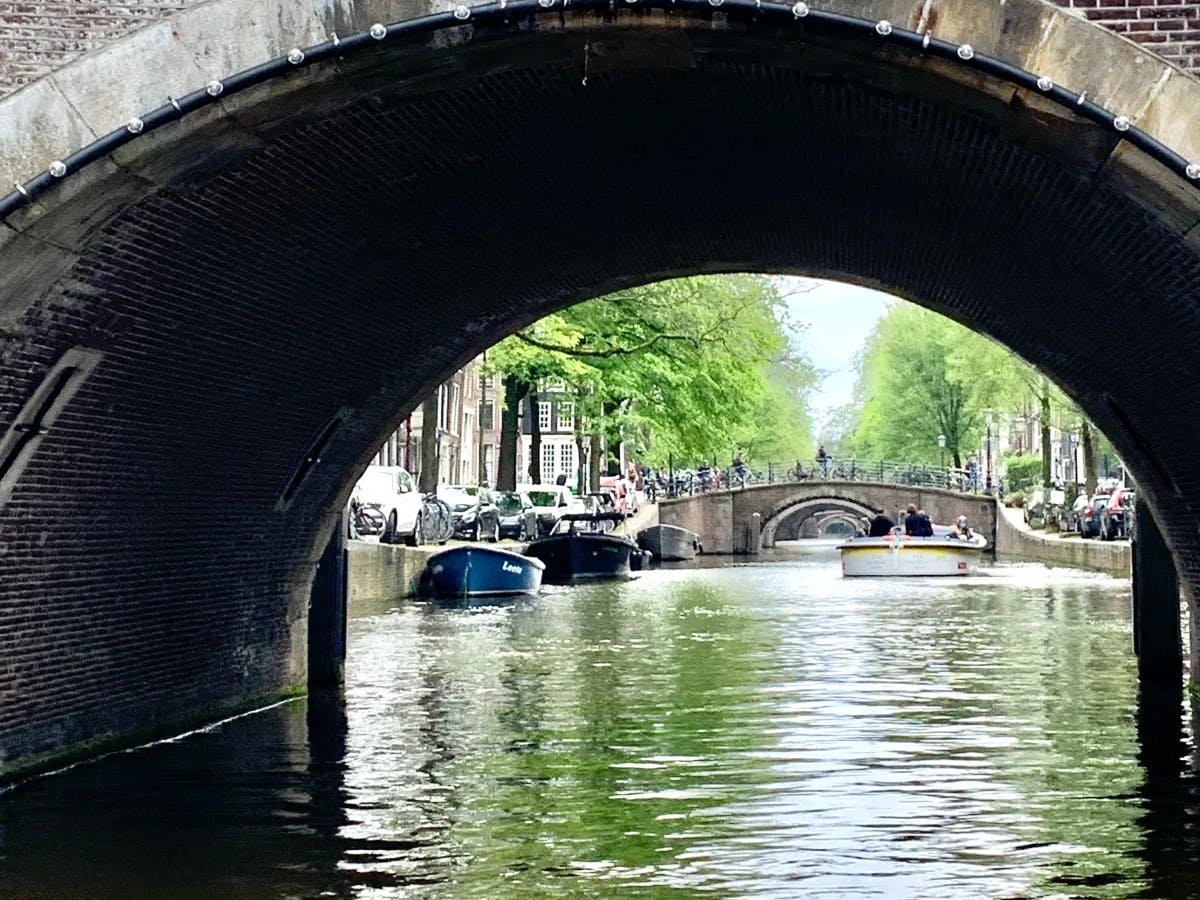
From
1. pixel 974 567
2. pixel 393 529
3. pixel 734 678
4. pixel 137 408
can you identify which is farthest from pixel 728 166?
pixel 974 567

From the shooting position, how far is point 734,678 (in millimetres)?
18562

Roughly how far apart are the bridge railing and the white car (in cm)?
3078

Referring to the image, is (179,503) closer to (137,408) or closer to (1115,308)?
(137,408)

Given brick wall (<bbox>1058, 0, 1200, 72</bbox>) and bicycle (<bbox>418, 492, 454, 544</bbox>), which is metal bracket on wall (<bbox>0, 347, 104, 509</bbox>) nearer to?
brick wall (<bbox>1058, 0, 1200, 72</bbox>)

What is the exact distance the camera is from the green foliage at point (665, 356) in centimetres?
3681

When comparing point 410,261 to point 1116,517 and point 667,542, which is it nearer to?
point 1116,517

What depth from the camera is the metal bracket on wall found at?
411 inches

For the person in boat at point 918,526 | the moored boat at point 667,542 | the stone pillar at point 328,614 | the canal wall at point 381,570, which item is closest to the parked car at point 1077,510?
the person in boat at point 918,526

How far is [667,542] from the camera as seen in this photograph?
57250mm

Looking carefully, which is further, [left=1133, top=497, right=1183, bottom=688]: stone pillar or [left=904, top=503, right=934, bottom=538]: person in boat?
[left=904, top=503, right=934, bottom=538]: person in boat

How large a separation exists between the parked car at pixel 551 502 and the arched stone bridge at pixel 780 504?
1486 centimetres

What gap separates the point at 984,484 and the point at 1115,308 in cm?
5879

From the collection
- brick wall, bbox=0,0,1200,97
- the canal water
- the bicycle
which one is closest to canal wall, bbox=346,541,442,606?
the bicycle

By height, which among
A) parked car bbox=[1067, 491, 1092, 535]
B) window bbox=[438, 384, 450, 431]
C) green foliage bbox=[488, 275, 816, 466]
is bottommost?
parked car bbox=[1067, 491, 1092, 535]
